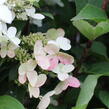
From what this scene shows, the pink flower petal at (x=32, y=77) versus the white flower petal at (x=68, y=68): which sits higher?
the pink flower petal at (x=32, y=77)

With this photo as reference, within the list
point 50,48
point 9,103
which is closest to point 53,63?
point 50,48

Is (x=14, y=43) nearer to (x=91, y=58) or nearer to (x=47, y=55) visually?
(x=47, y=55)

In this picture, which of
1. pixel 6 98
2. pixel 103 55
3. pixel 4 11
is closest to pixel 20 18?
pixel 4 11

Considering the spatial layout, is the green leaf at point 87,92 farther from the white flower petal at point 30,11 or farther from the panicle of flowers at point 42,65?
the white flower petal at point 30,11

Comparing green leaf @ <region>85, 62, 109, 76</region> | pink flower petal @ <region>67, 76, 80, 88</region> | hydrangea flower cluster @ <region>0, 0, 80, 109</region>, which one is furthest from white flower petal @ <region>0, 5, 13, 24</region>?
green leaf @ <region>85, 62, 109, 76</region>

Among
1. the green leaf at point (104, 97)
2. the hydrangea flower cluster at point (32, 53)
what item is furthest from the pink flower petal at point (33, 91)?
the green leaf at point (104, 97)
